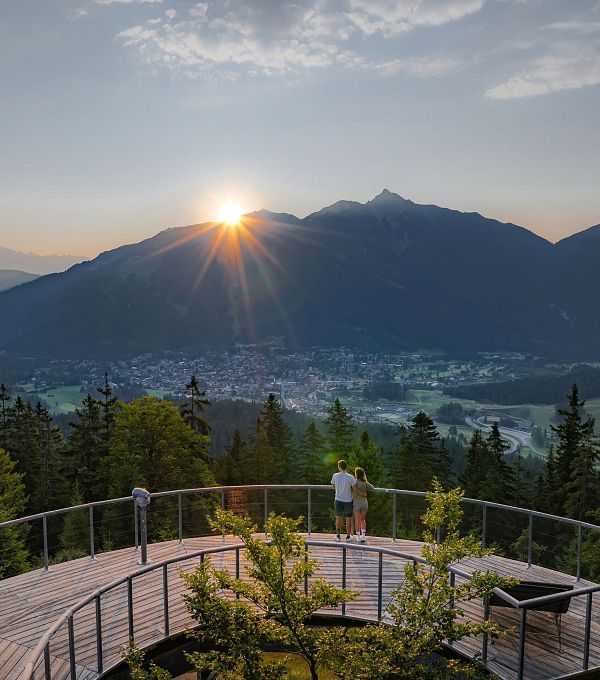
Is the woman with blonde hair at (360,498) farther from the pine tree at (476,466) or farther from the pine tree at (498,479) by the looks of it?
the pine tree at (476,466)

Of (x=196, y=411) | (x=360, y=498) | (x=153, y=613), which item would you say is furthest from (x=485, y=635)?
(x=196, y=411)

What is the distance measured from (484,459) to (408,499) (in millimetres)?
7229

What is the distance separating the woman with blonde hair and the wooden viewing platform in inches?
20.9

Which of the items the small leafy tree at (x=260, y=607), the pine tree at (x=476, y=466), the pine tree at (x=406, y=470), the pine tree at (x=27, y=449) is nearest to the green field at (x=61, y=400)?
the pine tree at (x=27, y=449)

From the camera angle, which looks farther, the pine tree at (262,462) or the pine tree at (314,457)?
the pine tree at (262,462)

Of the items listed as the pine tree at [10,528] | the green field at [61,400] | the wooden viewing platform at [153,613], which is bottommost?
the green field at [61,400]

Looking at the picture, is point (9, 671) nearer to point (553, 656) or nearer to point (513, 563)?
point (553, 656)

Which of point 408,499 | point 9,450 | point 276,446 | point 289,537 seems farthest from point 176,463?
point 289,537

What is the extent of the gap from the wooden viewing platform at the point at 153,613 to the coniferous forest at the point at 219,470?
22225mm

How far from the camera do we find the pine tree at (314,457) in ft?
159

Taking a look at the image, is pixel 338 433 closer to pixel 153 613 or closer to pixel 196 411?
pixel 196 411

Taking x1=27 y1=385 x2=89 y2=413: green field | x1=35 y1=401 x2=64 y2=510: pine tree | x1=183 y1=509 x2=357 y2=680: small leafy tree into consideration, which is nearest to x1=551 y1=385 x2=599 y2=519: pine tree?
x1=35 y1=401 x2=64 y2=510: pine tree

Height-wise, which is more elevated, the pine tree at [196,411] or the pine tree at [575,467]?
the pine tree at [196,411]

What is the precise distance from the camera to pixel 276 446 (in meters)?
51.4
